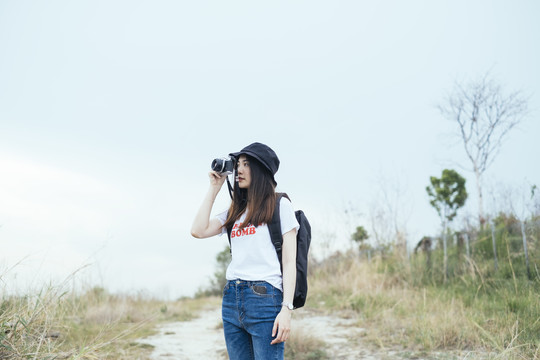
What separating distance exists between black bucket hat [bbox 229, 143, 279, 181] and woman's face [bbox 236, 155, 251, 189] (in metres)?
0.05

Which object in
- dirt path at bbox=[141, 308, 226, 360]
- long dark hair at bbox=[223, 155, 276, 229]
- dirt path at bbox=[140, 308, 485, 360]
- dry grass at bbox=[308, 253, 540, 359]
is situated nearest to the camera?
long dark hair at bbox=[223, 155, 276, 229]

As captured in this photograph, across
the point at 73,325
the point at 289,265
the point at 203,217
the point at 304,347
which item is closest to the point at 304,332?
the point at 304,347

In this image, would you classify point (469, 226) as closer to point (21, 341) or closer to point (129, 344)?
point (129, 344)

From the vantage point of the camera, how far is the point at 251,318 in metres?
2.22

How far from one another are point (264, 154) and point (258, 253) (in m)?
0.54

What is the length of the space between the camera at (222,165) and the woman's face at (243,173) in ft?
0.18

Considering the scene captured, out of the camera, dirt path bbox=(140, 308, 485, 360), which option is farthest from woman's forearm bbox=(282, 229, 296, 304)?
dirt path bbox=(140, 308, 485, 360)

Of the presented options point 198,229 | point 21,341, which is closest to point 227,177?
point 198,229

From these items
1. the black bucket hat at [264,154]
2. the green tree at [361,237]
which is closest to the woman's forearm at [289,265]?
the black bucket hat at [264,154]

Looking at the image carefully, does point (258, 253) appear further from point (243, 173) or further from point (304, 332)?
point (304, 332)

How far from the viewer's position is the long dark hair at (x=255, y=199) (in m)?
2.41

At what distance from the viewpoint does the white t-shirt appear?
2303 mm

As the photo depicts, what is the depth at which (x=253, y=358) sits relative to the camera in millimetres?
2342

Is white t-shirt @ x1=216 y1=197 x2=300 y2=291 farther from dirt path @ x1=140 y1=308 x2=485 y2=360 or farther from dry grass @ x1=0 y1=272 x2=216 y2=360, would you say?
dirt path @ x1=140 y1=308 x2=485 y2=360
